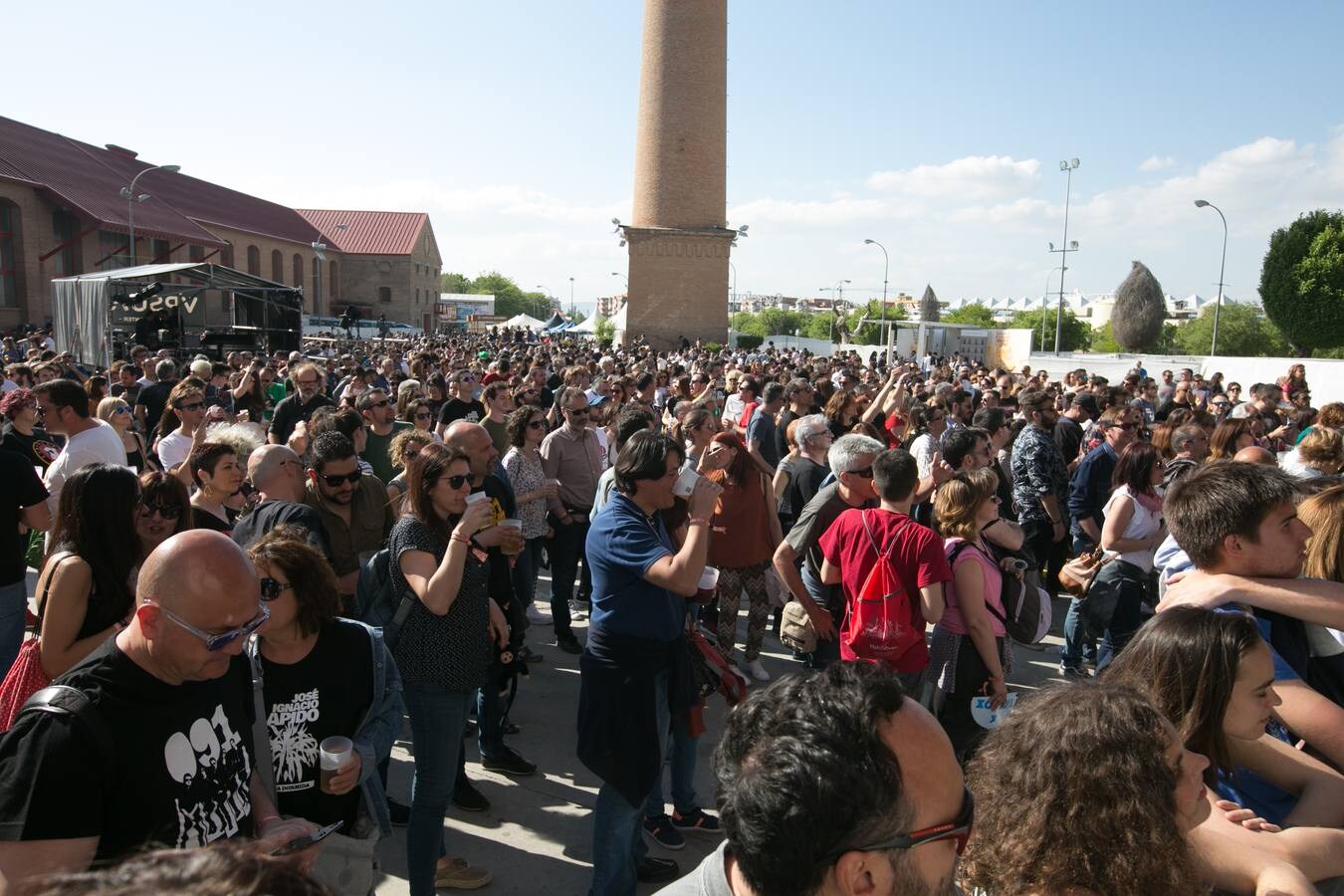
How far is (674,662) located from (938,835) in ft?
7.11

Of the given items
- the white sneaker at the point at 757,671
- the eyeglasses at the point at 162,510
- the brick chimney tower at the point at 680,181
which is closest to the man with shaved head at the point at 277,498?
the eyeglasses at the point at 162,510

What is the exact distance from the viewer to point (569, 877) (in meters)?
4.03

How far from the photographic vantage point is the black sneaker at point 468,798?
14.9 ft

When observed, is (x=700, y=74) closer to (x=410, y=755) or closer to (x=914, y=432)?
(x=914, y=432)

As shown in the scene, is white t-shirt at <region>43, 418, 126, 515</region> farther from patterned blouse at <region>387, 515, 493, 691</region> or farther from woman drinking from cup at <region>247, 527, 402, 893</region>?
woman drinking from cup at <region>247, 527, 402, 893</region>

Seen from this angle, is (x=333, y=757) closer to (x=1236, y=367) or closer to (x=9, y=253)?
(x=1236, y=367)

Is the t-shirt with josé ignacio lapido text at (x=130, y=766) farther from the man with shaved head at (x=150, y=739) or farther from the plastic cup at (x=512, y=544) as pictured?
the plastic cup at (x=512, y=544)

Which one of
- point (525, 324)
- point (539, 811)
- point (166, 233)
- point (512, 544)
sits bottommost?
point (539, 811)

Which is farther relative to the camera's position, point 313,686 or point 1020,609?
point 1020,609

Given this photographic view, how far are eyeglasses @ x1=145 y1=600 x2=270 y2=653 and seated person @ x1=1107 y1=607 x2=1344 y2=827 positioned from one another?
7.20 feet

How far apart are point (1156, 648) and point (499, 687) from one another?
11.3ft

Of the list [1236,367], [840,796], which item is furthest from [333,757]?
[1236,367]

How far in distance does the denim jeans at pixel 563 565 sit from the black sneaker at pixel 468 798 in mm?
2284

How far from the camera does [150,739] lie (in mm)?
2068
